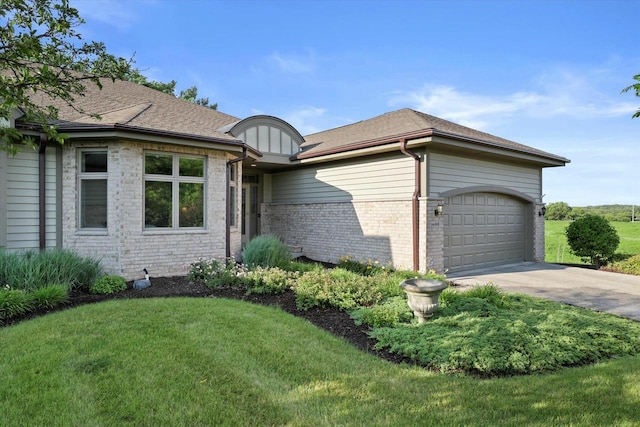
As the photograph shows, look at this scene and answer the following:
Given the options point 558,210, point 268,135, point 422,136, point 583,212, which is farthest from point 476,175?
point 558,210

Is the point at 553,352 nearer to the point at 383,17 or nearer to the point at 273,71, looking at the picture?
the point at 383,17

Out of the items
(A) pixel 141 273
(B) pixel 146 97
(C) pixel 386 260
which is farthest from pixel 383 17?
(A) pixel 141 273

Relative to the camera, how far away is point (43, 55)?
4.95m

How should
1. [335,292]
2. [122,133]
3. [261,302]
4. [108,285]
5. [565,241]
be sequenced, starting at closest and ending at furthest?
[335,292]
[261,302]
[108,285]
[122,133]
[565,241]

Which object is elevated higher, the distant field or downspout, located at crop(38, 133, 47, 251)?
downspout, located at crop(38, 133, 47, 251)

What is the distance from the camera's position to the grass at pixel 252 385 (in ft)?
9.61

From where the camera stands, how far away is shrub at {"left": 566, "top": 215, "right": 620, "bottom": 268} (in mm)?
11703

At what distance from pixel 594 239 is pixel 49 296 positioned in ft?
46.9

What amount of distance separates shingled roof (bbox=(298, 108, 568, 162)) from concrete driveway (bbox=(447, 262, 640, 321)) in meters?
3.53

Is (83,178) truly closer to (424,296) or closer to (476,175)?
(424,296)

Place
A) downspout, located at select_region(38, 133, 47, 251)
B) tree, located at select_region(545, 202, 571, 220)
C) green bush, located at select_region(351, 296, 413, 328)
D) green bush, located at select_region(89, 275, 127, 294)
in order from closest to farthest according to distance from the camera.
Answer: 1. green bush, located at select_region(351, 296, 413, 328)
2. green bush, located at select_region(89, 275, 127, 294)
3. downspout, located at select_region(38, 133, 47, 251)
4. tree, located at select_region(545, 202, 571, 220)

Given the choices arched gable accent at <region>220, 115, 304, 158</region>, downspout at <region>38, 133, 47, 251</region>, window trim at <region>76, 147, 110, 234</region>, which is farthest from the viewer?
arched gable accent at <region>220, 115, 304, 158</region>

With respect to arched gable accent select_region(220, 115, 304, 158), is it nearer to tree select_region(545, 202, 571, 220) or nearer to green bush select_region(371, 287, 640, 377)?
green bush select_region(371, 287, 640, 377)

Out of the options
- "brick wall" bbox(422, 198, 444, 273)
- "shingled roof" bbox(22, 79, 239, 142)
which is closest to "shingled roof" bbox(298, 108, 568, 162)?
"brick wall" bbox(422, 198, 444, 273)
